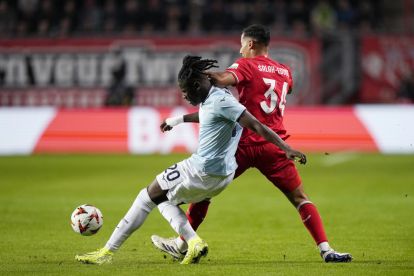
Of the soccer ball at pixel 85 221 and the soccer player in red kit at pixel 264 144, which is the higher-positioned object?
the soccer player in red kit at pixel 264 144

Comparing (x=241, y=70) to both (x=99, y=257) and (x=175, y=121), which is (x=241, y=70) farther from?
(x=99, y=257)

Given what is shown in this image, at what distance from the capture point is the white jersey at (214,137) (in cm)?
819

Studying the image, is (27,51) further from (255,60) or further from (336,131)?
(255,60)

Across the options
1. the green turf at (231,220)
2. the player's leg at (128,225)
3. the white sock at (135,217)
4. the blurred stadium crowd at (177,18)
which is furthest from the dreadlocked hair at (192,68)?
the blurred stadium crowd at (177,18)

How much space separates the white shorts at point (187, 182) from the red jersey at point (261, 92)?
0.80m

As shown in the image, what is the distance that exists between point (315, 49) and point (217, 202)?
46.4 feet

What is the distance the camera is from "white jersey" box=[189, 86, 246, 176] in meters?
8.19

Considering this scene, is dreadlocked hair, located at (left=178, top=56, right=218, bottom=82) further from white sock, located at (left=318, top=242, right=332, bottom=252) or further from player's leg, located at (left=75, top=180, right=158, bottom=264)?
white sock, located at (left=318, top=242, right=332, bottom=252)

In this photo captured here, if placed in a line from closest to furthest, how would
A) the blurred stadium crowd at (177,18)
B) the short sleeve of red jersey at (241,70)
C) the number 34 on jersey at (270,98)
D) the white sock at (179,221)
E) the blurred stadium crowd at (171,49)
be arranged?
the white sock at (179,221)
the short sleeve of red jersey at (241,70)
the number 34 on jersey at (270,98)
the blurred stadium crowd at (171,49)
the blurred stadium crowd at (177,18)

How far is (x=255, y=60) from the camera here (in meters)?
Answer: 9.05

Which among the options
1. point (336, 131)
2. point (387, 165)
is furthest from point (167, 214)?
point (336, 131)

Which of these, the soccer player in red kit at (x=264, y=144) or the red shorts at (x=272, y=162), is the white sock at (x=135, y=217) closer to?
the soccer player in red kit at (x=264, y=144)

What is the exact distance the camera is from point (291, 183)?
29.1 ft

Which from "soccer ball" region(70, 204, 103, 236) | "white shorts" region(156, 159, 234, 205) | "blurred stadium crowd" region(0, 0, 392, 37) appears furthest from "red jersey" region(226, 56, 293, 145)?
"blurred stadium crowd" region(0, 0, 392, 37)
